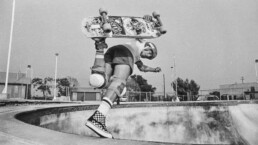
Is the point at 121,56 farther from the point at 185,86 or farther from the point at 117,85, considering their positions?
the point at 185,86

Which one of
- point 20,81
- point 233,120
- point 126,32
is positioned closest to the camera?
point 126,32

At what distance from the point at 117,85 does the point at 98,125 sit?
1.00 feet

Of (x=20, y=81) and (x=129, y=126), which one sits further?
(x=20, y=81)

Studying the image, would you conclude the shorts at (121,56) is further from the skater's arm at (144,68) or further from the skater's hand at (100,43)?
the skater's arm at (144,68)

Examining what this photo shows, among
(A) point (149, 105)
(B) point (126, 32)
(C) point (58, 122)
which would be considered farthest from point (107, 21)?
(A) point (149, 105)

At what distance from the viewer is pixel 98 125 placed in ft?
3.87

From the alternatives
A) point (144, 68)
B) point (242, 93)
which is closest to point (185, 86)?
point (242, 93)

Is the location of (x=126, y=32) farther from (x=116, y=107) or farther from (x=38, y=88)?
(x=38, y=88)

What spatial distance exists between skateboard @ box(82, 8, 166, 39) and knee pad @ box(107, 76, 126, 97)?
32cm


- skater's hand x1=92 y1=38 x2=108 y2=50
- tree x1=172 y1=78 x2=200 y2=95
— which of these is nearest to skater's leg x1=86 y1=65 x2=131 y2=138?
skater's hand x1=92 y1=38 x2=108 y2=50

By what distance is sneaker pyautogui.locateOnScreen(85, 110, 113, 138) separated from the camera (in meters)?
1.11

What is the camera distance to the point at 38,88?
2071 inches

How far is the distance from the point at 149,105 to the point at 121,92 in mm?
1817

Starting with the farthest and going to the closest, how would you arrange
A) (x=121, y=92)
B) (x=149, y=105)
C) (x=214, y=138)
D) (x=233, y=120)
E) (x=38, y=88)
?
(x=38, y=88)
(x=149, y=105)
(x=233, y=120)
(x=214, y=138)
(x=121, y=92)
